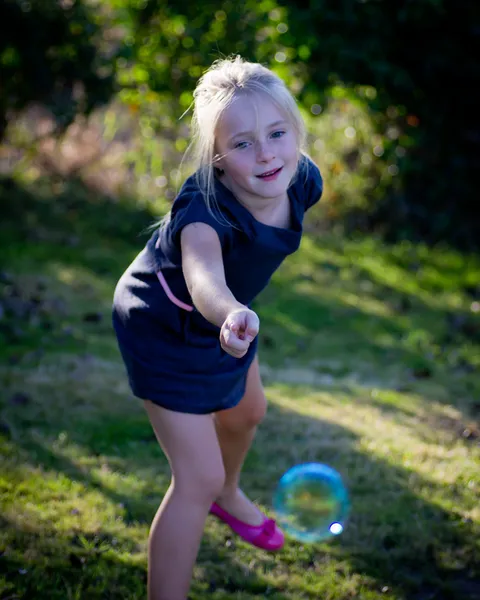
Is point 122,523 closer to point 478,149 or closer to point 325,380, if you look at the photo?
point 325,380

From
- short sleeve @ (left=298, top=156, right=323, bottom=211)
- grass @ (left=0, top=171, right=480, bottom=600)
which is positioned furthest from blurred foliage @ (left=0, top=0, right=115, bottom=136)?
short sleeve @ (left=298, top=156, right=323, bottom=211)

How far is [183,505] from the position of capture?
2.17m

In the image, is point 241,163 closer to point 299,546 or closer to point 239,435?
point 239,435

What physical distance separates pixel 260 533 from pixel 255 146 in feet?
4.29

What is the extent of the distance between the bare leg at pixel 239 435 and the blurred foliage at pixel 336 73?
339 cm

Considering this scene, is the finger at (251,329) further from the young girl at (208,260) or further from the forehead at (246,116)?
the forehead at (246,116)

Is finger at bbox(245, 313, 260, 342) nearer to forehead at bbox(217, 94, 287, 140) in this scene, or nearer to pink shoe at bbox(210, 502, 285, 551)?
forehead at bbox(217, 94, 287, 140)

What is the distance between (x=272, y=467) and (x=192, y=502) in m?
1.21

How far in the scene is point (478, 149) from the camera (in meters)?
6.78

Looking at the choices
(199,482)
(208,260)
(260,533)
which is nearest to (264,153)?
(208,260)

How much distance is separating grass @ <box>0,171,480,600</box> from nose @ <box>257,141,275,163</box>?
1308 millimetres

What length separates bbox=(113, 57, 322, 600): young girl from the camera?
2.13 meters

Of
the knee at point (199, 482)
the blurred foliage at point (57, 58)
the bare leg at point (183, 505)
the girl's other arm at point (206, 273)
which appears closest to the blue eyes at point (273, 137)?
the girl's other arm at point (206, 273)

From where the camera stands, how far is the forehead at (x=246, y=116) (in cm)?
213
